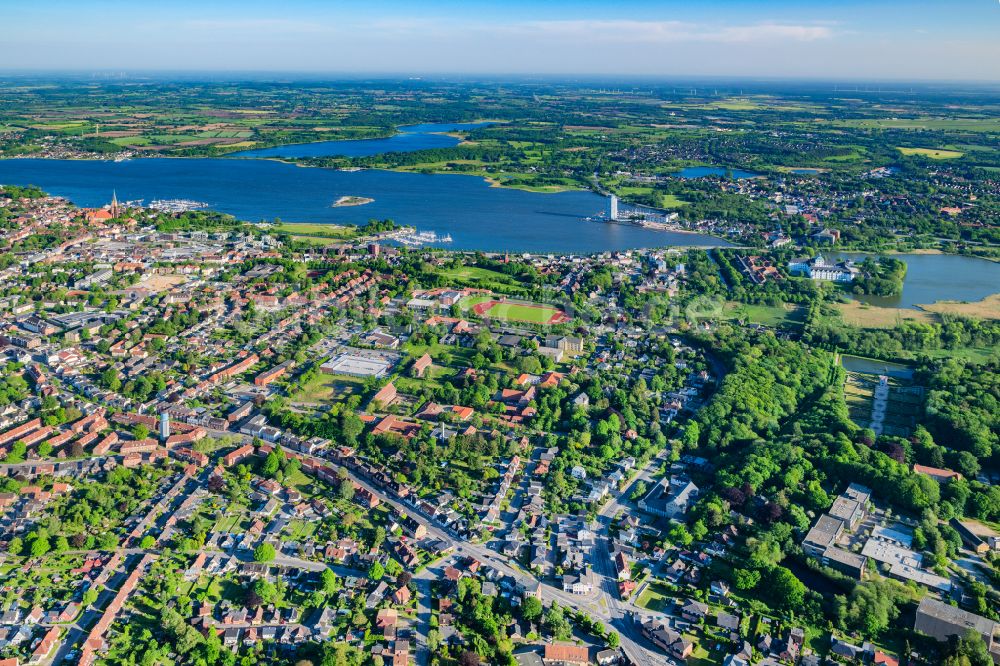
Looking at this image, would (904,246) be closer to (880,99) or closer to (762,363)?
(762,363)

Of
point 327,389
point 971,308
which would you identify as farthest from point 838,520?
point 971,308

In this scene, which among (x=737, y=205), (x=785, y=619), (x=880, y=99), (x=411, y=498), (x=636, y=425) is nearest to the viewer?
(x=785, y=619)

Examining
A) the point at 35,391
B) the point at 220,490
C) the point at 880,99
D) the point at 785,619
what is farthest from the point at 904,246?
the point at 880,99

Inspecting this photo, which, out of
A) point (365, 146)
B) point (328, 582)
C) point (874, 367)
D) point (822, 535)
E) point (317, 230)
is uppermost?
point (365, 146)

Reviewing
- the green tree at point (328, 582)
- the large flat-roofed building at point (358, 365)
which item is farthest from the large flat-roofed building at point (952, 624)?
the large flat-roofed building at point (358, 365)

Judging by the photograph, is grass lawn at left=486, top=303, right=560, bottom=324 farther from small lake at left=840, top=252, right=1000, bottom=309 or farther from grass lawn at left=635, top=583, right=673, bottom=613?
grass lawn at left=635, top=583, right=673, bottom=613

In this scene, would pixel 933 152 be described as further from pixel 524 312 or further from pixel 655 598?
pixel 655 598

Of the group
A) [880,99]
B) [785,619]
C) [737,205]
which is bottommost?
[785,619]

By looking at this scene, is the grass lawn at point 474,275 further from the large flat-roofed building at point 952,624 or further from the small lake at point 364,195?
the large flat-roofed building at point 952,624
